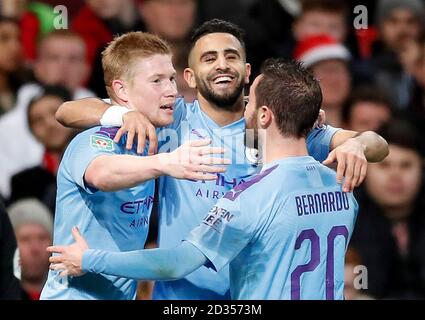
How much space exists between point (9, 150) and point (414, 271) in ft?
8.80

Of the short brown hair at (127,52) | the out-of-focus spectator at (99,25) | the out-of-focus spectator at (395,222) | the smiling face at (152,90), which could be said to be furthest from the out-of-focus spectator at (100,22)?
the smiling face at (152,90)

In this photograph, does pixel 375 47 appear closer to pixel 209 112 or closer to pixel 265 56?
pixel 265 56

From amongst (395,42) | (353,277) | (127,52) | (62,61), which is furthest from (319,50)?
(127,52)

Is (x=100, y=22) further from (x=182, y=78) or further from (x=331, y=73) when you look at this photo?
(x=331, y=73)

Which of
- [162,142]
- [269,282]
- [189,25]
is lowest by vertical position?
[269,282]

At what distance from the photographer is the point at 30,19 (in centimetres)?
780

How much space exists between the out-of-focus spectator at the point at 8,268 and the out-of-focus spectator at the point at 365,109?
99.9 inches

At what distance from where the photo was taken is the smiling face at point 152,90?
480cm

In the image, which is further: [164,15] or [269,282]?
[164,15]

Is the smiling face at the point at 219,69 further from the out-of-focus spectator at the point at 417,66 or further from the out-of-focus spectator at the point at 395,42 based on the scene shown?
the out-of-focus spectator at the point at 417,66

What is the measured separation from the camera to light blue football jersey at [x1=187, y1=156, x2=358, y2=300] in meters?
4.08

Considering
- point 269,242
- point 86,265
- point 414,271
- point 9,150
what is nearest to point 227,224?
point 269,242

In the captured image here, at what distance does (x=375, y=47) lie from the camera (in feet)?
25.0

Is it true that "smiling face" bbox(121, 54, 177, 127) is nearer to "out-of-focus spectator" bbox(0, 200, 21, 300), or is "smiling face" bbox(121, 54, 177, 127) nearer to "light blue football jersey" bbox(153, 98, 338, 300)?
"light blue football jersey" bbox(153, 98, 338, 300)
